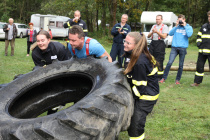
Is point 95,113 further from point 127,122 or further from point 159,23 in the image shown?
point 159,23

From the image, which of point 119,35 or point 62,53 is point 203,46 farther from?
point 62,53

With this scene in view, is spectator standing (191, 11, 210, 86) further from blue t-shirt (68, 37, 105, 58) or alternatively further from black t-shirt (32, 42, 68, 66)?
black t-shirt (32, 42, 68, 66)

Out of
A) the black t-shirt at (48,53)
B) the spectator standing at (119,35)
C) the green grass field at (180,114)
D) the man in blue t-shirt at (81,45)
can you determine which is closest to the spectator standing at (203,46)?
the green grass field at (180,114)

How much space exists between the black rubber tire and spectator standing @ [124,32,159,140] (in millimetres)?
195

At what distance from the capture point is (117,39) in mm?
8156

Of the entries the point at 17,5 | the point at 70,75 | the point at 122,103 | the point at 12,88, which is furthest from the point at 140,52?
the point at 17,5

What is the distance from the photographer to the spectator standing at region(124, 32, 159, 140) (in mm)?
3064

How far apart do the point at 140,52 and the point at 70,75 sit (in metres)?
1.09

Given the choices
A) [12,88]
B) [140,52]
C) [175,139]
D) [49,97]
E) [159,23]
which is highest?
[159,23]

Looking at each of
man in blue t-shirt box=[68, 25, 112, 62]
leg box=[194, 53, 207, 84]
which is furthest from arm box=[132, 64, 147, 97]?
leg box=[194, 53, 207, 84]

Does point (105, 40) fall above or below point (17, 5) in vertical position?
below

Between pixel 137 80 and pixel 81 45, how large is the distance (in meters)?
1.17

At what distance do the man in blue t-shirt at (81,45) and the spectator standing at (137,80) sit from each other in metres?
0.79

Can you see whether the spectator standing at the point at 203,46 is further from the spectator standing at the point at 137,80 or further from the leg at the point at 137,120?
the leg at the point at 137,120
